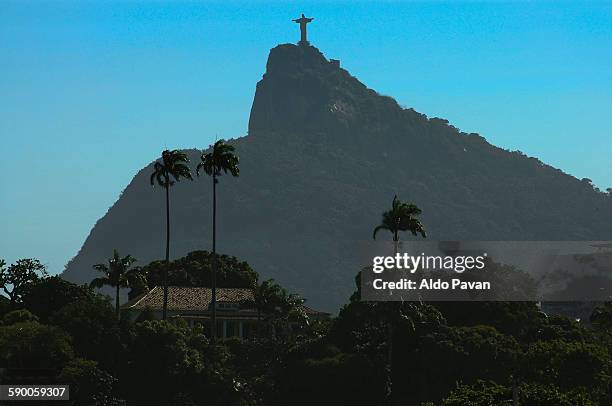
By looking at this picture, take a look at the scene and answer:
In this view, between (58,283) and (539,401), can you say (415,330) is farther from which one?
(539,401)

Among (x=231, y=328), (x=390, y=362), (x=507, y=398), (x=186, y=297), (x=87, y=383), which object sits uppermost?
(x=186, y=297)

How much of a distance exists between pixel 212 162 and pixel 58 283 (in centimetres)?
2193

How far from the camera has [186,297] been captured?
183 meters

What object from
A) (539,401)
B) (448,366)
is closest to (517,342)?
(448,366)

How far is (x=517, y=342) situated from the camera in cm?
13038

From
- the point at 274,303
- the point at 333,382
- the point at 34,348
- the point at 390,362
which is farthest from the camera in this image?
the point at 274,303

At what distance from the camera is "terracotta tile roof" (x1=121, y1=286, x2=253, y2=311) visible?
584 ft

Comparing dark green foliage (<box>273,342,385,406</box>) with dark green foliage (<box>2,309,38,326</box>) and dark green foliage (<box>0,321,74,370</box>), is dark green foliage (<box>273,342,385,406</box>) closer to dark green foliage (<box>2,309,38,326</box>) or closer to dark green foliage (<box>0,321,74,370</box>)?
dark green foliage (<box>0,321,74,370</box>)

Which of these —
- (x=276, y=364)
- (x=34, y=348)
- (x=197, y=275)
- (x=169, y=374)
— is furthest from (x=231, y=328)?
(x=34, y=348)

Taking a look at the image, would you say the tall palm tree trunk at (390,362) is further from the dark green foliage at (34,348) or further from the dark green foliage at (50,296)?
the dark green foliage at (50,296)

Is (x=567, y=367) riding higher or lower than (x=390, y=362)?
lower

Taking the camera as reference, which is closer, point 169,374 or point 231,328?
point 169,374

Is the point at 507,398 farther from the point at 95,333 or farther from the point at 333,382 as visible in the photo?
the point at 95,333

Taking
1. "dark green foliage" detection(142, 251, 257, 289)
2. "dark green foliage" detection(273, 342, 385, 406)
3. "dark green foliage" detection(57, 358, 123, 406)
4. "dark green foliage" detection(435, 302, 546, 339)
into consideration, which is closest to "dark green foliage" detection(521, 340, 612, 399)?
"dark green foliage" detection(273, 342, 385, 406)
